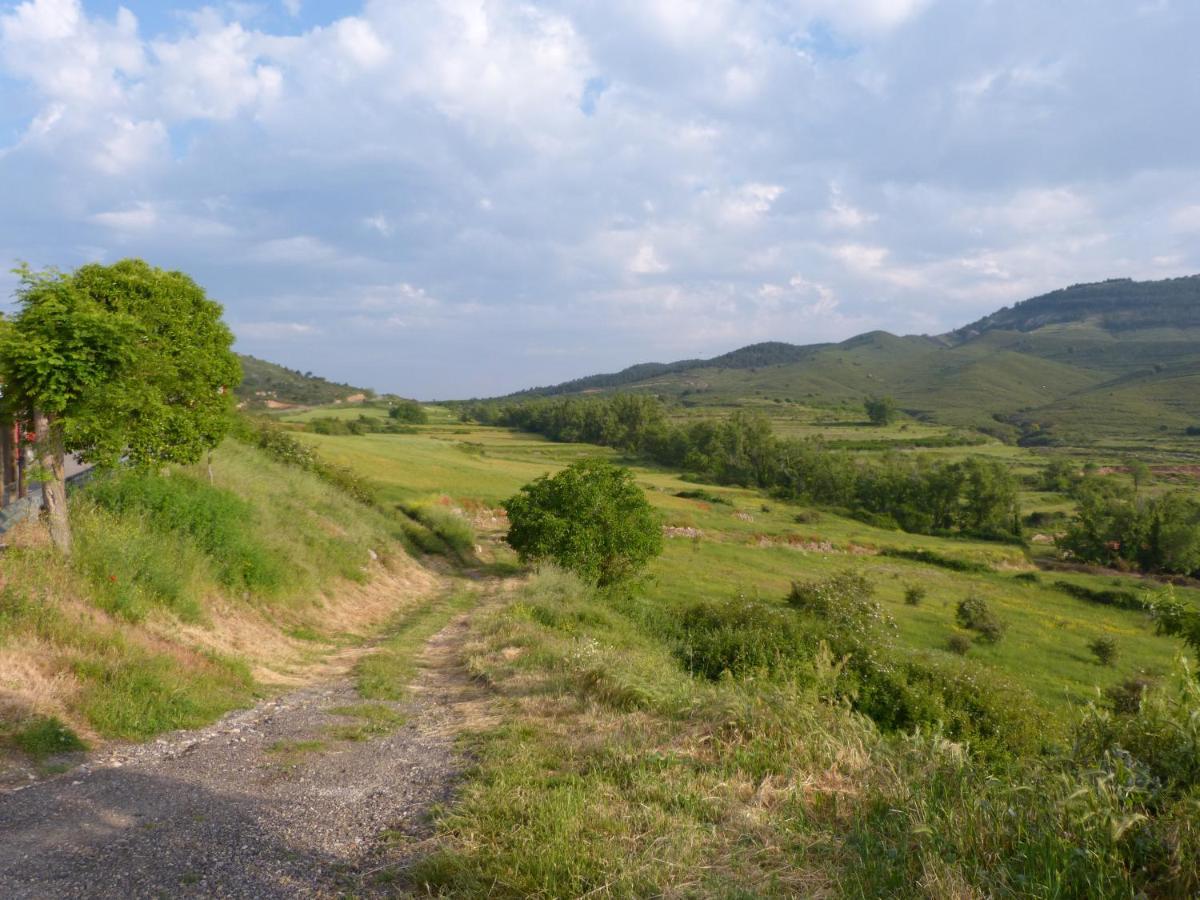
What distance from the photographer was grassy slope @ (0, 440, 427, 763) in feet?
26.7

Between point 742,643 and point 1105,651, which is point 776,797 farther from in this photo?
point 1105,651

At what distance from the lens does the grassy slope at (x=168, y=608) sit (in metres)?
8.15

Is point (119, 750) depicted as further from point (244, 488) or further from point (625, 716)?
point (244, 488)

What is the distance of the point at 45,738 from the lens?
697 centimetres

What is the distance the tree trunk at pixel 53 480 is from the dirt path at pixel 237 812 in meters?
4.83

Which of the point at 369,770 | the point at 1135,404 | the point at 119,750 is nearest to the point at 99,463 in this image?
the point at 119,750

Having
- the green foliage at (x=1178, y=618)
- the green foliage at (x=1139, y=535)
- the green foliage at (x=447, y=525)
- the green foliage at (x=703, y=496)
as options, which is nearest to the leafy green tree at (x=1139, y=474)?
the green foliage at (x=1139, y=535)

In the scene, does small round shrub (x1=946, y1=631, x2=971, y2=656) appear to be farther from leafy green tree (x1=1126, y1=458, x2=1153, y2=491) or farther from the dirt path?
leafy green tree (x1=1126, y1=458, x2=1153, y2=491)

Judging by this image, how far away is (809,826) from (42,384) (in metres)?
12.8

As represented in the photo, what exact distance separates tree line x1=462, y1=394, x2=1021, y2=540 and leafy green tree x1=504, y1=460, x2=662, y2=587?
64.2 metres

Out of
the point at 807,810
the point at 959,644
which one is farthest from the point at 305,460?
the point at 807,810

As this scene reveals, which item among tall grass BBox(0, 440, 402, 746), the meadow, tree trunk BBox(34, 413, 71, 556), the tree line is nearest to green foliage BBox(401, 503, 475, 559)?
tall grass BBox(0, 440, 402, 746)

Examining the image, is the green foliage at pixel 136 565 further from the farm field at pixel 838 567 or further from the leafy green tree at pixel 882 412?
the leafy green tree at pixel 882 412

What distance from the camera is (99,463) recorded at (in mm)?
13367
